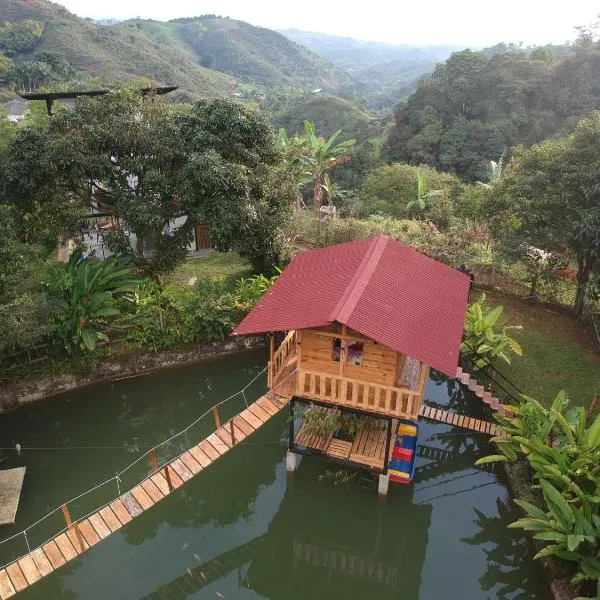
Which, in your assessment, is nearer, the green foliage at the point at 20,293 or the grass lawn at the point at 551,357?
the green foliage at the point at 20,293

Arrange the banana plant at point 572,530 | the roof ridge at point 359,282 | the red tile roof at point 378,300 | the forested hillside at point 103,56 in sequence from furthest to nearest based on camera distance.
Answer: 1. the forested hillside at point 103,56
2. the red tile roof at point 378,300
3. the roof ridge at point 359,282
4. the banana plant at point 572,530

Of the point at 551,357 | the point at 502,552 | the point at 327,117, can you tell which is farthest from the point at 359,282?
the point at 327,117

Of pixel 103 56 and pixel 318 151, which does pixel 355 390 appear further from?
pixel 103 56

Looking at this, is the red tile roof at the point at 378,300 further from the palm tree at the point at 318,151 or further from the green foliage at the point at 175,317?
the palm tree at the point at 318,151

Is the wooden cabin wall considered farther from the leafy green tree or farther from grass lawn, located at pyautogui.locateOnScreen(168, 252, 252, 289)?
the leafy green tree

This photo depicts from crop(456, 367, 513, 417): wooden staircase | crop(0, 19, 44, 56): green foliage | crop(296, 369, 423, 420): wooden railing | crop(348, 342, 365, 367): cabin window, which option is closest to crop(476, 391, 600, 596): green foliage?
crop(456, 367, 513, 417): wooden staircase

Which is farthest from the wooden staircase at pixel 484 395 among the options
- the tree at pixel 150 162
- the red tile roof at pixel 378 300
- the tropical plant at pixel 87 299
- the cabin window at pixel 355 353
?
the tropical plant at pixel 87 299
